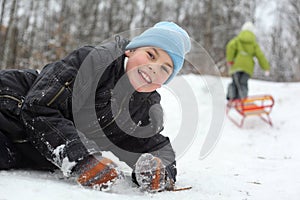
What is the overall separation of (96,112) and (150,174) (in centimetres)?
41

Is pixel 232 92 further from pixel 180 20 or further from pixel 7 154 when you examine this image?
pixel 180 20

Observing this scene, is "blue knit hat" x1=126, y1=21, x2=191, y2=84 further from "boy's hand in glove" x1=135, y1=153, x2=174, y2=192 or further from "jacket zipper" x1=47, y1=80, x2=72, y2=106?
"boy's hand in glove" x1=135, y1=153, x2=174, y2=192

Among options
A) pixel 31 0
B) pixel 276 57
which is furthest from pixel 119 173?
pixel 276 57

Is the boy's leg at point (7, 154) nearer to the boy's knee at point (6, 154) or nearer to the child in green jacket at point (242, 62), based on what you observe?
the boy's knee at point (6, 154)

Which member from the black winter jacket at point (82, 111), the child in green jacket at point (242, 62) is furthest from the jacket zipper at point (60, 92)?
the child in green jacket at point (242, 62)

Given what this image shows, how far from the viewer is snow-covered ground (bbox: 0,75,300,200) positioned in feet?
3.94

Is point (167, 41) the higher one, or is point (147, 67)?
point (167, 41)

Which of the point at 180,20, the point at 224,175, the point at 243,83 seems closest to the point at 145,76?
the point at 224,175

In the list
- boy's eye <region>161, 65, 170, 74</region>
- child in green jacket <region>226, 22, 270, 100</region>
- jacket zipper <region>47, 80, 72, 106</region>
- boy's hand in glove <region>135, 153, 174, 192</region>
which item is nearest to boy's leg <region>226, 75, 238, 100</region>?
child in green jacket <region>226, 22, 270, 100</region>

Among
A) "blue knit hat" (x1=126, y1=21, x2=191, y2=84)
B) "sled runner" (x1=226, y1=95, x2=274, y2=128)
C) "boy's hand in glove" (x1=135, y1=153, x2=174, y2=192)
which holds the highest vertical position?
"blue knit hat" (x1=126, y1=21, x2=191, y2=84)

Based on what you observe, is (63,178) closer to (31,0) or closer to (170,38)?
(170,38)

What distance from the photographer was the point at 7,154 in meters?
1.50

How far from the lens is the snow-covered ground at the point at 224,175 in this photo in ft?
3.94

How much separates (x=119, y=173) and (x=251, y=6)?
1760 cm
